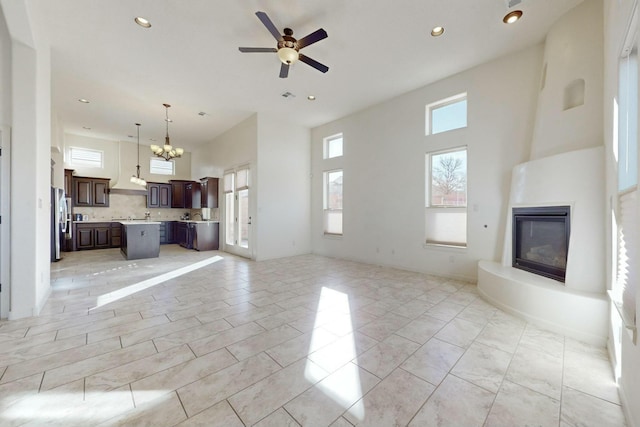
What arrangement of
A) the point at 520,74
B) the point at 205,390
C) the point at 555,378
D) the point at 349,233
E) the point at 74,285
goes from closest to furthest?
the point at 205,390 < the point at 555,378 < the point at 520,74 < the point at 74,285 < the point at 349,233

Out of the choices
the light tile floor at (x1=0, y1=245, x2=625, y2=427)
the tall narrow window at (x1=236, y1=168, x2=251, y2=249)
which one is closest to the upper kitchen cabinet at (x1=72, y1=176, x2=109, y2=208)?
the tall narrow window at (x1=236, y1=168, x2=251, y2=249)

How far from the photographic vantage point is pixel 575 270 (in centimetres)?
266

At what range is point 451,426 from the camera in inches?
57.7

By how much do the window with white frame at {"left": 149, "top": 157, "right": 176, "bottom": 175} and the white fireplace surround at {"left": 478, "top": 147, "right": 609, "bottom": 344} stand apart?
1089 cm

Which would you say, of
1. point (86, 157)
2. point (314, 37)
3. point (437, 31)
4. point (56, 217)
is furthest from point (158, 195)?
point (437, 31)

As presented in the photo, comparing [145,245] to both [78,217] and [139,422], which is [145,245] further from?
[139,422]

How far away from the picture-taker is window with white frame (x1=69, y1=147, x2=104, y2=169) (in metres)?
8.20

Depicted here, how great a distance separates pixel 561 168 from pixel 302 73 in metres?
3.98

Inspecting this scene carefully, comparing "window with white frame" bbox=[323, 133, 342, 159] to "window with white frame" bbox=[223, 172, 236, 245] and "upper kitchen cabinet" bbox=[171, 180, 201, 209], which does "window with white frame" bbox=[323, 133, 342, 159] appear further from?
"upper kitchen cabinet" bbox=[171, 180, 201, 209]

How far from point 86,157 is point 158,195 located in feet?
7.80

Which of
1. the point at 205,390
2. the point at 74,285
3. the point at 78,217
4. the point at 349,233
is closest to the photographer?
the point at 205,390

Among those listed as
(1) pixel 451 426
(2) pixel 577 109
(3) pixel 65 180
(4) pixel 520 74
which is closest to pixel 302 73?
(4) pixel 520 74

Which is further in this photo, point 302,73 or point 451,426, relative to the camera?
point 302,73

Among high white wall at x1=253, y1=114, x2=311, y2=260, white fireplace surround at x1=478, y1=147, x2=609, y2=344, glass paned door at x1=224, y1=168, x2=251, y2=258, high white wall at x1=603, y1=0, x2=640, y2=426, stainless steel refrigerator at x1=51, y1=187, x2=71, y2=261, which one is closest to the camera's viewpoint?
high white wall at x1=603, y1=0, x2=640, y2=426
